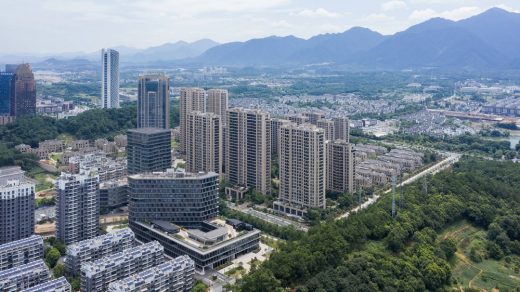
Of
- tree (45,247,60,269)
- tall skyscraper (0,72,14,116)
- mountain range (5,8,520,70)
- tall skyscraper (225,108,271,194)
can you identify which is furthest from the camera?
mountain range (5,8,520,70)

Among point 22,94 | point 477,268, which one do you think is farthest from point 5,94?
point 477,268

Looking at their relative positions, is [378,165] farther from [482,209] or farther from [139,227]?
[139,227]

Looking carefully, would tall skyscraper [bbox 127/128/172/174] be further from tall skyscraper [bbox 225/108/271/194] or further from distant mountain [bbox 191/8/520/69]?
distant mountain [bbox 191/8/520/69]

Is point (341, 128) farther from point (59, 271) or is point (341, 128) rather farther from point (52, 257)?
point (59, 271)

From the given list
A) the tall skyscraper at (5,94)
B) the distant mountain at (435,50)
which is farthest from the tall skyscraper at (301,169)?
the distant mountain at (435,50)

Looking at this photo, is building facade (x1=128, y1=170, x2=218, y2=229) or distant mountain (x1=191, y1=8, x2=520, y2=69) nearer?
building facade (x1=128, y1=170, x2=218, y2=229)

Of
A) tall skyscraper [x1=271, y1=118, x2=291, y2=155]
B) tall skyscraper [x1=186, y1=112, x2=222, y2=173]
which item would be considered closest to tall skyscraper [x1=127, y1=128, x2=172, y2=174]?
tall skyscraper [x1=186, y1=112, x2=222, y2=173]

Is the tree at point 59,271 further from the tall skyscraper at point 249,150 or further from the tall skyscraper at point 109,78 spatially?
the tall skyscraper at point 109,78
